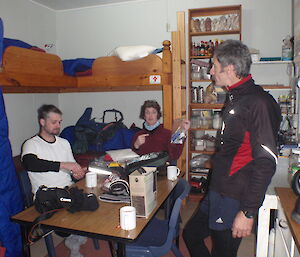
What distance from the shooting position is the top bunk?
2322 mm

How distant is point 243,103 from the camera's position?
130 centimetres

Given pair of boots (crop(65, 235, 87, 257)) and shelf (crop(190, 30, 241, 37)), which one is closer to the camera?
pair of boots (crop(65, 235, 87, 257))

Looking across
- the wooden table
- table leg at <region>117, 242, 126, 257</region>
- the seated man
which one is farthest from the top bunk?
table leg at <region>117, 242, 126, 257</region>

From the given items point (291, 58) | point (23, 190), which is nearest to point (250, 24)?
point (291, 58)

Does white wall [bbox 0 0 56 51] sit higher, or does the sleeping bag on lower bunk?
white wall [bbox 0 0 56 51]

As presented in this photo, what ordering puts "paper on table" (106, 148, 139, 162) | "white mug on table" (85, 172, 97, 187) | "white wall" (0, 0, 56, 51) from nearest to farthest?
"white mug on table" (85, 172, 97, 187) < "paper on table" (106, 148, 139, 162) < "white wall" (0, 0, 56, 51)

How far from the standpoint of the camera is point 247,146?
4.26ft

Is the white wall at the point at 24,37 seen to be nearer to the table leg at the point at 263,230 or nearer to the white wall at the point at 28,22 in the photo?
the white wall at the point at 28,22

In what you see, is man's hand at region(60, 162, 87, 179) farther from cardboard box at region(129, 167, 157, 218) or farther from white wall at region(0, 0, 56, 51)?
white wall at region(0, 0, 56, 51)

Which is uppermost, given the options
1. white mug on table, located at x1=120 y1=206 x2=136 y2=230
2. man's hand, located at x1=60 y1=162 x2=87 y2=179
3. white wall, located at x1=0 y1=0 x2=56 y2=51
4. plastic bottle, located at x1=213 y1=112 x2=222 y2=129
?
white wall, located at x1=0 y1=0 x2=56 y2=51

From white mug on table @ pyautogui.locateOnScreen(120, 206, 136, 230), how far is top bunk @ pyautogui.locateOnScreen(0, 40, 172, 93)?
159cm

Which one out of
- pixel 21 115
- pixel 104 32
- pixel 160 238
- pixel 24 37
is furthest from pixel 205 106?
pixel 24 37

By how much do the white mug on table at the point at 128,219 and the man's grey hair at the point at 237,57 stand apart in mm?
842

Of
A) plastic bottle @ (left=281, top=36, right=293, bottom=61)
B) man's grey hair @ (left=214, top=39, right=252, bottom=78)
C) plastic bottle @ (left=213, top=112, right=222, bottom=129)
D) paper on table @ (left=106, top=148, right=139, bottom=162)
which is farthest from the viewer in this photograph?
plastic bottle @ (left=213, top=112, right=222, bottom=129)
